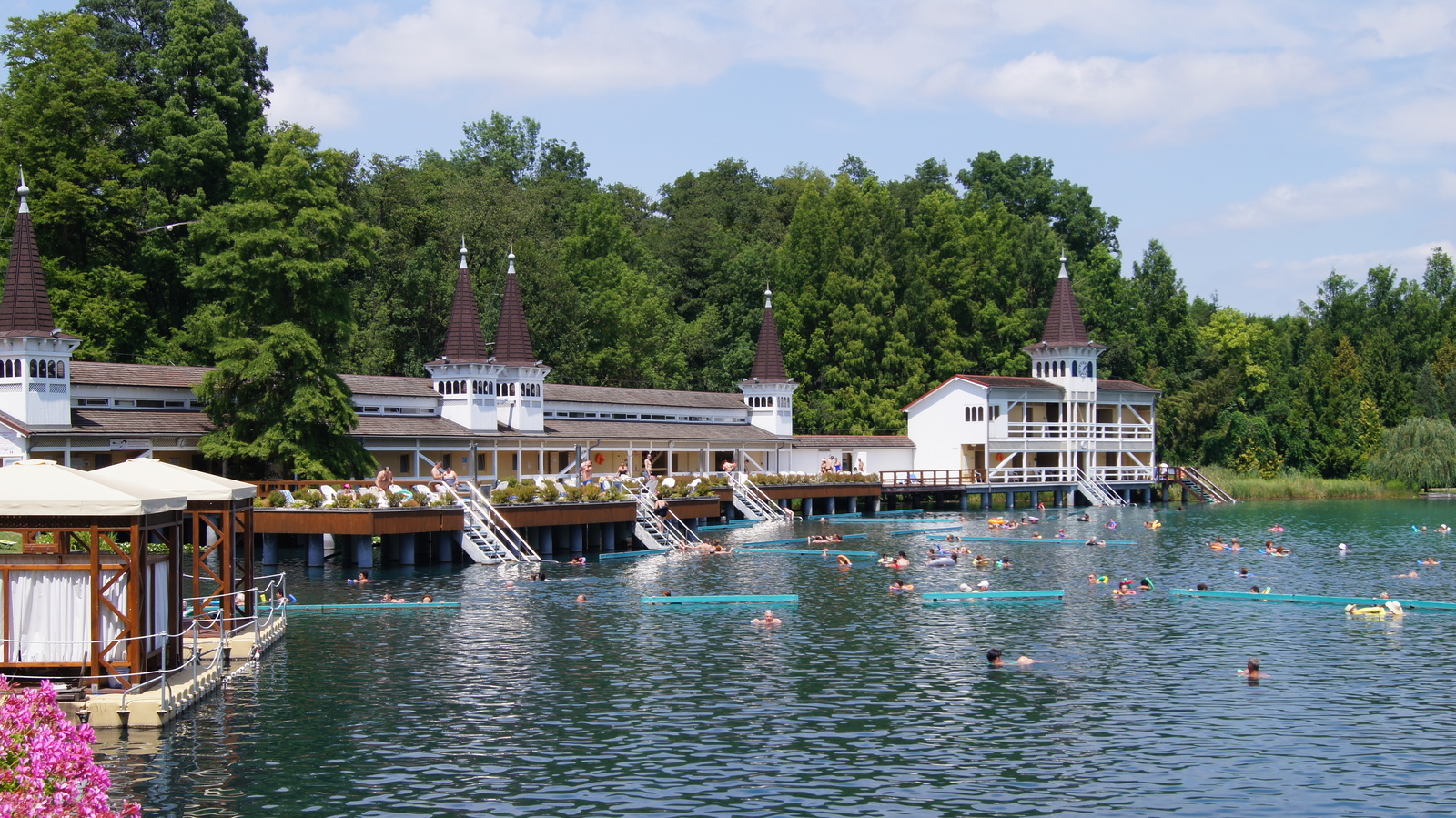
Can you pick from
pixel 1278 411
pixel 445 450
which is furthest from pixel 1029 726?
pixel 1278 411

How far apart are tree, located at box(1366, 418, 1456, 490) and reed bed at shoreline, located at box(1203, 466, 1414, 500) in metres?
1.22

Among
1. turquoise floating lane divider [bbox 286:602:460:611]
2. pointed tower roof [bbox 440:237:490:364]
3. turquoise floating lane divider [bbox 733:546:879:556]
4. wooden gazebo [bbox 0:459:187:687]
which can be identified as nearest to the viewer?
wooden gazebo [bbox 0:459:187:687]

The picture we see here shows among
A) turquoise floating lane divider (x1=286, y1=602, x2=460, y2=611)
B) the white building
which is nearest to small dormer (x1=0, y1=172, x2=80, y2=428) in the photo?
turquoise floating lane divider (x1=286, y1=602, x2=460, y2=611)

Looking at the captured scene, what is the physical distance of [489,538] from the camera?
4675 cm

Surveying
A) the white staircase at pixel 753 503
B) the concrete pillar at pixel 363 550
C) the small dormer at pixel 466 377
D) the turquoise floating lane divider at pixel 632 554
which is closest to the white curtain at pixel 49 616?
the concrete pillar at pixel 363 550

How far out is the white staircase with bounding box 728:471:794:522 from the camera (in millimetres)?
67125

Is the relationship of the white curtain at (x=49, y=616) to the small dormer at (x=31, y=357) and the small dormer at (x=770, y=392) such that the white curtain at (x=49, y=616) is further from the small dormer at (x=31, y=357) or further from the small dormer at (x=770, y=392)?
the small dormer at (x=770, y=392)

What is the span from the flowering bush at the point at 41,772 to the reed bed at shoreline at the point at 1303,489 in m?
87.5

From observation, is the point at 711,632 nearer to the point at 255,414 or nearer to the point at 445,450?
the point at 255,414

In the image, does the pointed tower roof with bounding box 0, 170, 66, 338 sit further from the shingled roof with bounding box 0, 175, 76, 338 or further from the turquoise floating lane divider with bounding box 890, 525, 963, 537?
the turquoise floating lane divider with bounding box 890, 525, 963, 537

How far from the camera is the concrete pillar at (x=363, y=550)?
44.3 meters

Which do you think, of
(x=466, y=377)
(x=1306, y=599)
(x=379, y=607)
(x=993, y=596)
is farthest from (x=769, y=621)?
(x=466, y=377)

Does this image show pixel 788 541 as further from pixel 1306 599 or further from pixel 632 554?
pixel 1306 599

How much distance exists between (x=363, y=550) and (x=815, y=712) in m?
25.2
